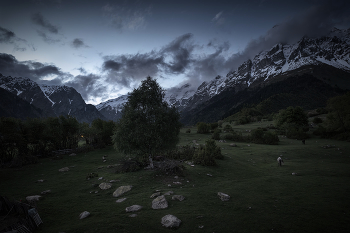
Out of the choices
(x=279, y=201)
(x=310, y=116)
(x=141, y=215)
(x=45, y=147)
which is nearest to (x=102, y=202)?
(x=141, y=215)

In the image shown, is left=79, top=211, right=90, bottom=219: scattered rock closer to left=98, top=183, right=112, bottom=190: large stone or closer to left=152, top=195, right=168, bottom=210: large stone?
left=152, top=195, right=168, bottom=210: large stone

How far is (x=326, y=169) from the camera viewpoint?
1812 centimetres

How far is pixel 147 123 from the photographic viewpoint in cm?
1911

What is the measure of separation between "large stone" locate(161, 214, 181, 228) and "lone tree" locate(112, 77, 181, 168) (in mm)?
10952

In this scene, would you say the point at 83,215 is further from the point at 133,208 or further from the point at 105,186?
the point at 105,186

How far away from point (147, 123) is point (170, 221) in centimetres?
1274

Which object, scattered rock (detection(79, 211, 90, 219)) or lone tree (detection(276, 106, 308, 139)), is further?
lone tree (detection(276, 106, 308, 139))

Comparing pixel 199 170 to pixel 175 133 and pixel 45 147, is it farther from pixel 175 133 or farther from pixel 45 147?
pixel 45 147

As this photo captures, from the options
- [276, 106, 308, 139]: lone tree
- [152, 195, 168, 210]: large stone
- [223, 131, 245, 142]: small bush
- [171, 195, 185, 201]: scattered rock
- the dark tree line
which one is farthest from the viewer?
[276, 106, 308, 139]: lone tree

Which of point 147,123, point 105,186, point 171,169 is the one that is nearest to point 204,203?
point 171,169

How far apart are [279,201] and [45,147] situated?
141ft

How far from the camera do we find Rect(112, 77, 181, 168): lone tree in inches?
738

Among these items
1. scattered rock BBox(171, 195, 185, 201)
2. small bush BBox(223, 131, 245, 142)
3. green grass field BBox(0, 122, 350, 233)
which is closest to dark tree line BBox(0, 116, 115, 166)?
green grass field BBox(0, 122, 350, 233)

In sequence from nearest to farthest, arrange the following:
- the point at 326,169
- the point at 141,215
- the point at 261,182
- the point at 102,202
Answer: the point at 141,215, the point at 102,202, the point at 261,182, the point at 326,169
